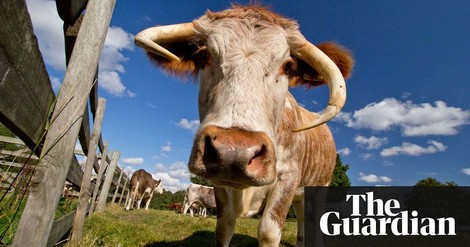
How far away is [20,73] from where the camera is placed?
1256 mm

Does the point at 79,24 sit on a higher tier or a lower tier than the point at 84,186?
higher

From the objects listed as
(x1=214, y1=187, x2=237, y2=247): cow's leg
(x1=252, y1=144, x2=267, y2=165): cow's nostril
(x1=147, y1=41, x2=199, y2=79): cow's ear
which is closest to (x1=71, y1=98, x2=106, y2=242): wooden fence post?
(x1=214, y1=187, x2=237, y2=247): cow's leg

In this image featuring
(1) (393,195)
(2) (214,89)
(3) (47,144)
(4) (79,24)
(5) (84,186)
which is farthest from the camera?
(1) (393,195)

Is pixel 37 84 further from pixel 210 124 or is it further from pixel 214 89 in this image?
pixel 214 89

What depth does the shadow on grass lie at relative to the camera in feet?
18.0

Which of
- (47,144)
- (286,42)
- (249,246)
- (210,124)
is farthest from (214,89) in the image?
(249,246)

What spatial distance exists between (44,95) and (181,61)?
222 cm

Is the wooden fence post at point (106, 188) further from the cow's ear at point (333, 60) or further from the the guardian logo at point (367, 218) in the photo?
the cow's ear at point (333, 60)

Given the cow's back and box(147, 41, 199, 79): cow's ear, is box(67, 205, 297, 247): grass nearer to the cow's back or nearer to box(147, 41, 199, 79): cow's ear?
box(147, 41, 199, 79): cow's ear

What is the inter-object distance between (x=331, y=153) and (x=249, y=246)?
240 centimetres

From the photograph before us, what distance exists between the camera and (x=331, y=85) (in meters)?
3.04

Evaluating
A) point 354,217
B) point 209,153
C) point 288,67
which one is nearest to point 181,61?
point 288,67

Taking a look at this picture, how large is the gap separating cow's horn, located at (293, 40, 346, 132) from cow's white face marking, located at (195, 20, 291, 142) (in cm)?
23

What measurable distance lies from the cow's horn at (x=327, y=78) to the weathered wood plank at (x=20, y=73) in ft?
5.82
